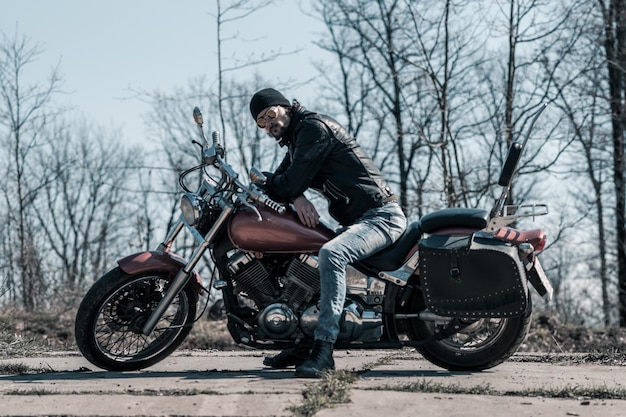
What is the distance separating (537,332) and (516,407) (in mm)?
6703

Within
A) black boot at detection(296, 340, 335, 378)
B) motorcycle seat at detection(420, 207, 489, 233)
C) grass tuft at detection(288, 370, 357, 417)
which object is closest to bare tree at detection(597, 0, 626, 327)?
motorcycle seat at detection(420, 207, 489, 233)

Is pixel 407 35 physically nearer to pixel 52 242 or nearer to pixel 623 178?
pixel 623 178

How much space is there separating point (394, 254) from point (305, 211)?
1.95ft

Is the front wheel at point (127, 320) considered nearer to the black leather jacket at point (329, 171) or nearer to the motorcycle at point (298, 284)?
the motorcycle at point (298, 284)

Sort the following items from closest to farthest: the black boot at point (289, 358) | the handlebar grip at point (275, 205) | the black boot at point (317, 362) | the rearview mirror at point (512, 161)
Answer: the black boot at point (317, 362) < the rearview mirror at point (512, 161) < the handlebar grip at point (275, 205) < the black boot at point (289, 358)

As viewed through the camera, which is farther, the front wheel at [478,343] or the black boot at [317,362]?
the front wheel at [478,343]

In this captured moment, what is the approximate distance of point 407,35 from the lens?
11688mm

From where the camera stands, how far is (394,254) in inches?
215

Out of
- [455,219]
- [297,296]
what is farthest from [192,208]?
[455,219]

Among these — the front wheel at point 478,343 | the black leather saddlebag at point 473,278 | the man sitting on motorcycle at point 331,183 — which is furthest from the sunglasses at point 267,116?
the front wheel at point 478,343

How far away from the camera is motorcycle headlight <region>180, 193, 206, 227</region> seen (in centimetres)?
544

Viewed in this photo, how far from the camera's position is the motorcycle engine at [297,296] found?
17.5 feet

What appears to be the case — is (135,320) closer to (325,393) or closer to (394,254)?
(394,254)

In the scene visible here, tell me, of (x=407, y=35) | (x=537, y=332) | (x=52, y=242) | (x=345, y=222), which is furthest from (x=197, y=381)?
(x=52, y=242)
